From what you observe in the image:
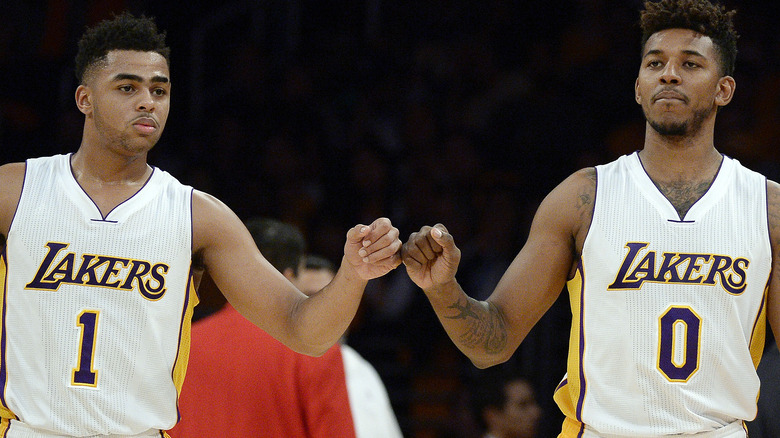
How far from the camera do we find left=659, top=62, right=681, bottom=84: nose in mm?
3906

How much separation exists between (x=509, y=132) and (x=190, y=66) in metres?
2.98

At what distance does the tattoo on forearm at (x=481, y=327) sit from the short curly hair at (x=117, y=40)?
1.44 m

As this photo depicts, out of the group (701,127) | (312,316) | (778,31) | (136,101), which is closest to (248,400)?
(312,316)

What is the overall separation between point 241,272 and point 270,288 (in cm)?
12

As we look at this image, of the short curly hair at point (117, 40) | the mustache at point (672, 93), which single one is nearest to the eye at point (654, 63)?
the mustache at point (672, 93)

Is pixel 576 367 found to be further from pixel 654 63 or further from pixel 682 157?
pixel 654 63

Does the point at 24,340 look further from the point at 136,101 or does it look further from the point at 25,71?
the point at 25,71

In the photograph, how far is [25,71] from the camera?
31.3 feet

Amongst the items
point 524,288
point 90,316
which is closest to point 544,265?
point 524,288

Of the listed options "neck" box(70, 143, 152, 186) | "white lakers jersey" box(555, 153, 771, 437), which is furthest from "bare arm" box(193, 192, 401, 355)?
"white lakers jersey" box(555, 153, 771, 437)

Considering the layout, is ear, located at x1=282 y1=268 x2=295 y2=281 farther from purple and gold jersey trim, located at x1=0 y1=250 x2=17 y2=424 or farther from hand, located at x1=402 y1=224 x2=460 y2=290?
purple and gold jersey trim, located at x1=0 y1=250 x2=17 y2=424

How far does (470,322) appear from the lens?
3850 mm

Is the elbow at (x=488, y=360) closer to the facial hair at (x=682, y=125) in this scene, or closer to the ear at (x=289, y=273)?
the facial hair at (x=682, y=125)

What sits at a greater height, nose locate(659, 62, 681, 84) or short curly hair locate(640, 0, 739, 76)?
short curly hair locate(640, 0, 739, 76)
